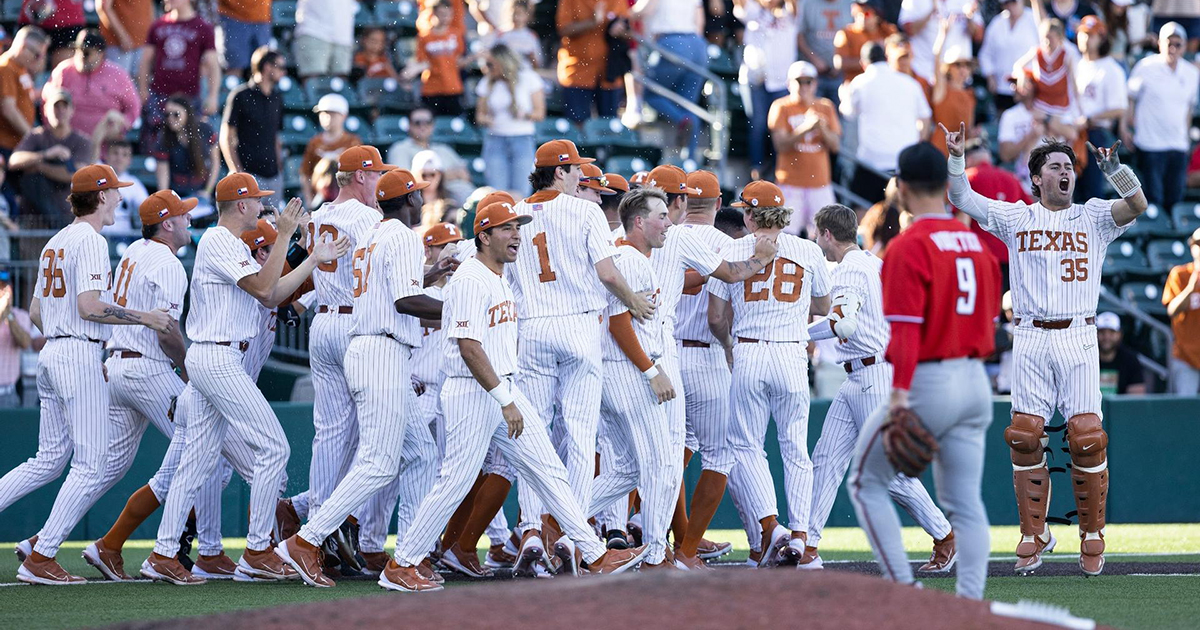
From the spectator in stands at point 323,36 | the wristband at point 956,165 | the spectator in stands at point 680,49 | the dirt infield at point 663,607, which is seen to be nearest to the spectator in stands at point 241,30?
the spectator in stands at point 323,36

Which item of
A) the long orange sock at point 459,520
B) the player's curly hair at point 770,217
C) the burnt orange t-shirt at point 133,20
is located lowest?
the long orange sock at point 459,520

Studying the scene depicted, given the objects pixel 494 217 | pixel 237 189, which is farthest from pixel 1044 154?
pixel 237 189

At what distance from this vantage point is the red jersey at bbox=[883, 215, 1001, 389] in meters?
6.31

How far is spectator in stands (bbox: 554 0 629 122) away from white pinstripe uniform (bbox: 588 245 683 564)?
25.3ft

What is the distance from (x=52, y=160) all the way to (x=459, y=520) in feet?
20.9

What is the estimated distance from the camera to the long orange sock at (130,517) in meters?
9.23

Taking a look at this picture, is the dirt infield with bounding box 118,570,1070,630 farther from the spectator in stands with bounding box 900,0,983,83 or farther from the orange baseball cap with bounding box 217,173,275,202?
the spectator in stands with bounding box 900,0,983,83

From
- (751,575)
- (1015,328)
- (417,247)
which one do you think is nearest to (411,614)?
→ (751,575)

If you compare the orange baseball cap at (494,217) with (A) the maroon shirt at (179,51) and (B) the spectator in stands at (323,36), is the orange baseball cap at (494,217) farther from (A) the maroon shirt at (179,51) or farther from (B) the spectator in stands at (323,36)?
(B) the spectator in stands at (323,36)

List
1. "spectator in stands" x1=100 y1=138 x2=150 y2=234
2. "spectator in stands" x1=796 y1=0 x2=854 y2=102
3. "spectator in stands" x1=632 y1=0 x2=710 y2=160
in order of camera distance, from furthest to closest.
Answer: "spectator in stands" x1=796 y1=0 x2=854 y2=102
"spectator in stands" x1=632 y1=0 x2=710 y2=160
"spectator in stands" x1=100 y1=138 x2=150 y2=234

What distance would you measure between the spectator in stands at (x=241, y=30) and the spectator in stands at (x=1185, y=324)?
9262mm

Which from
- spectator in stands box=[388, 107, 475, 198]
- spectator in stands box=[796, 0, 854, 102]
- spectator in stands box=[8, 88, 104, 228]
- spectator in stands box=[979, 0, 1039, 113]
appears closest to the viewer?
spectator in stands box=[8, 88, 104, 228]

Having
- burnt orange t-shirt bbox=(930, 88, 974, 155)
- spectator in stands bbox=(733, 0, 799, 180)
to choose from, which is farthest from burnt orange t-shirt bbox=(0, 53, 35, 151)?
burnt orange t-shirt bbox=(930, 88, 974, 155)

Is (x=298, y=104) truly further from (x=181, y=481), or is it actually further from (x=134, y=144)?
(x=181, y=481)
